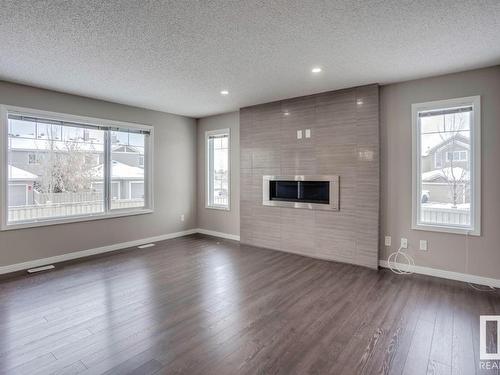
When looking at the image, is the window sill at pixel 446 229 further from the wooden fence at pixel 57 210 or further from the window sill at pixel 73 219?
the wooden fence at pixel 57 210

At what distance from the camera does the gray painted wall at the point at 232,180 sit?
19.0ft

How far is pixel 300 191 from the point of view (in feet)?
15.8

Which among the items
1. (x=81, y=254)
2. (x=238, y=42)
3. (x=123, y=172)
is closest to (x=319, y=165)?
(x=238, y=42)

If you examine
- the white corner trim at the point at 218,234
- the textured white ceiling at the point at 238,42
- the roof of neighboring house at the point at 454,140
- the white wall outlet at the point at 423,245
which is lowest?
the white corner trim at the point at 218,234

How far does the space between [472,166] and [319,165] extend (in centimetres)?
193

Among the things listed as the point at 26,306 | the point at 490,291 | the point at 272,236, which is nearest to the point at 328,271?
the point at 272,236

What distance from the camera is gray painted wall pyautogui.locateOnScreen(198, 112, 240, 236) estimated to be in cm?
579

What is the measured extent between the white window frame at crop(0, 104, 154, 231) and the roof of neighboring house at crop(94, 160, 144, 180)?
0.32ft

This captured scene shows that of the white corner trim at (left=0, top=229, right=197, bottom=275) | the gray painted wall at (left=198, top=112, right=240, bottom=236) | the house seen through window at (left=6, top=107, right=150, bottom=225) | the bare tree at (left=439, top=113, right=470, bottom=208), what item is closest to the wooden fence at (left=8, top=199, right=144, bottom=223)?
the house seen through window at (left=6, top=107, right=150, bottom=225)

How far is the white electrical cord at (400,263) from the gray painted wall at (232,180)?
2.88 metres

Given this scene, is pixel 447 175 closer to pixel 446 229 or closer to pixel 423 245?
pixel 446 229

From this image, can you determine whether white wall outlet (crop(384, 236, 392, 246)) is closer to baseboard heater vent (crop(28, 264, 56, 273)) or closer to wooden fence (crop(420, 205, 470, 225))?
wooden fence (crop(420, 205, 470, 225))

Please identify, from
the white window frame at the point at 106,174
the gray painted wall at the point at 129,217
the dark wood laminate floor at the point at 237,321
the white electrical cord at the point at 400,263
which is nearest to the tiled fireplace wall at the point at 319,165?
the white electrical cord at the point at 400,263

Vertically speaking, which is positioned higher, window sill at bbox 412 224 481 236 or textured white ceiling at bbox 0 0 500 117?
textured white ceiling at bbox 0 0 500 117
